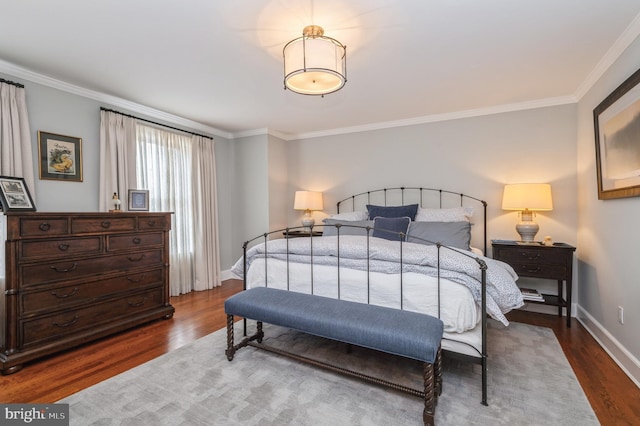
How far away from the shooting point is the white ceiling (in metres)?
1.95

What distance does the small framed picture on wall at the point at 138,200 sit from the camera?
3.52 metres

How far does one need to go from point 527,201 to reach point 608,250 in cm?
84

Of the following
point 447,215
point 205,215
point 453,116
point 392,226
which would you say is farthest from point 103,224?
point 453,116

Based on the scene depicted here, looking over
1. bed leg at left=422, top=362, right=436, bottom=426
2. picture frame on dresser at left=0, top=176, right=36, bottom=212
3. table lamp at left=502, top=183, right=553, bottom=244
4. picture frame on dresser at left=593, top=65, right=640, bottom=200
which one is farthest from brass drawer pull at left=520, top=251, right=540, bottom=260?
picture frame on dresser at left=0, top=176, right=36, bottom=212

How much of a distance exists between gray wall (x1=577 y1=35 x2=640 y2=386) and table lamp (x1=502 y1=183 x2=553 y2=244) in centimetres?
37

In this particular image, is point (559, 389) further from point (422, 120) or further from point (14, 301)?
point (14, 301)

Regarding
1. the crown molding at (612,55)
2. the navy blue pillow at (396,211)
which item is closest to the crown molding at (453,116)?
the crown molding at (612,55)

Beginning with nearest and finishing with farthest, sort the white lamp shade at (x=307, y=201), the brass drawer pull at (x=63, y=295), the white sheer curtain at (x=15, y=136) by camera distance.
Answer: the brass drawer pull at (x=63, y=295), the white sheer curtain at (x=15, y=136), the white lamp shade at (x=307, y=201)

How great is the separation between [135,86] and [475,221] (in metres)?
4.21

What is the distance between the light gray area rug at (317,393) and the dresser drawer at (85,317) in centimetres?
81

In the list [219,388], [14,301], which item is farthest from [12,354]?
[219,388]

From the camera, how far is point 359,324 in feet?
5.95

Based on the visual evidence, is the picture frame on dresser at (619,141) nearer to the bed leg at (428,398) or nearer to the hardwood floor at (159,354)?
the hardwood floor at (159,354)

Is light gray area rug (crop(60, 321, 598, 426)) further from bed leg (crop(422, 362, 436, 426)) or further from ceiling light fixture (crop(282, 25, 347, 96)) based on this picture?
ceiling light fixture (crop(282, 25, 347, 96))
